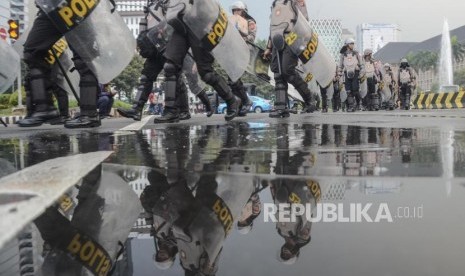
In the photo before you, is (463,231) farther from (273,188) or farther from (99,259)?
(99,259)

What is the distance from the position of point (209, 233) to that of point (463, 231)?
71 centimetres

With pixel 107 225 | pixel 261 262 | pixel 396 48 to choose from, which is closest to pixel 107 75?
pixel 107 225

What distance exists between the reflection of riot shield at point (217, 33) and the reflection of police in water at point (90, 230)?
14.6ft

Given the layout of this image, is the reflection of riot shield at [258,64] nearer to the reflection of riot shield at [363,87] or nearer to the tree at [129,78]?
the reflection of riot shield at [363,87]

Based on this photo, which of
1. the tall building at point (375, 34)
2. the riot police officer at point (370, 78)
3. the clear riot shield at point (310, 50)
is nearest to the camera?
the clear riot shield at point (310, 50)

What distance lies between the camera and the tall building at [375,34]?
176m

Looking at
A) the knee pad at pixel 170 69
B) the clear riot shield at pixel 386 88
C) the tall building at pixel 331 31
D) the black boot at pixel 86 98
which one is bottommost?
the black boot at pixel 86 98

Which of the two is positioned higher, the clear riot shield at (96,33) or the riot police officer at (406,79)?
the riot police officer at (406,79)

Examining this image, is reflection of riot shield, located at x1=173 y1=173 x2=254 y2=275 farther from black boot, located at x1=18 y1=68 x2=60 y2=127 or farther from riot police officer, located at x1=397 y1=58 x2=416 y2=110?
riot police officer, located at x1=397 y1=58 x2=416 y2=110

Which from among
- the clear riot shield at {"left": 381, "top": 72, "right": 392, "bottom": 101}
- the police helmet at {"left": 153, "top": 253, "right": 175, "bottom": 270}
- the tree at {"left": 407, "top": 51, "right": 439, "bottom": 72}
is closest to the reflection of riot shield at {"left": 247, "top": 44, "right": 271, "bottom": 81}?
the police helmet at {"left": 153, "top": 253, "right": 175, "bottom": 270}

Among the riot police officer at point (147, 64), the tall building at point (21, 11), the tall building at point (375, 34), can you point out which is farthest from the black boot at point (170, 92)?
the tall building at point (375, 34)

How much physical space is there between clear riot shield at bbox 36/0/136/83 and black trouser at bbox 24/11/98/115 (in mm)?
116

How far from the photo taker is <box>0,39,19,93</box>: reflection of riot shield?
278 inches

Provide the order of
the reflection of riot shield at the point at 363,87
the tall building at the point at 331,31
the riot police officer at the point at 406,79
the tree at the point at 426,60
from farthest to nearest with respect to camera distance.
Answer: the tall building at the point at 331,31 → the tree at the point at 426,60 → the riot police officer at the point at 406,79 → the reflection of riot shield at the point at 363,87
